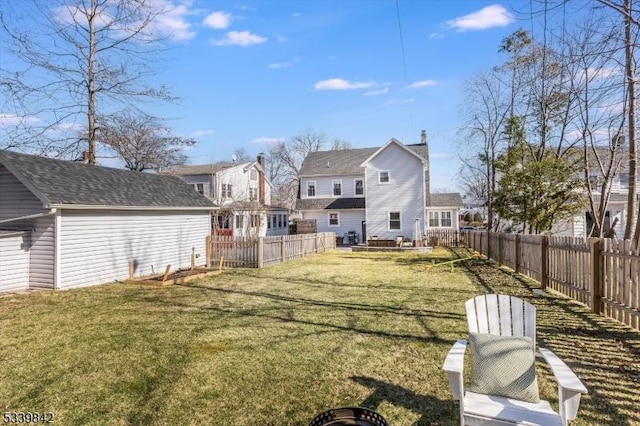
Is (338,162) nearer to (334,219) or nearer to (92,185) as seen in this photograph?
(334,219)

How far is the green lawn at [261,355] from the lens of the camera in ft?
12.0

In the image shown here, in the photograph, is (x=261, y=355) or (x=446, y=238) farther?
(x=446, y=238)

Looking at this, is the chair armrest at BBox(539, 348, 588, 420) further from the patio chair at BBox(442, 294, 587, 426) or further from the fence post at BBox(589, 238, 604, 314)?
the fence post at BBox(589, 238, 604, 314)

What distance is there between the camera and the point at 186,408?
3660 millimetres

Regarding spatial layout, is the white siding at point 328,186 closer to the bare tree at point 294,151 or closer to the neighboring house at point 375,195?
the neighboring house at point 375,195

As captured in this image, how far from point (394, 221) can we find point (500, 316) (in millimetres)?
23010

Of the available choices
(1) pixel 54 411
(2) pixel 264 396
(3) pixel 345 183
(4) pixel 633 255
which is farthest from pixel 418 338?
(3) pixel 345 183

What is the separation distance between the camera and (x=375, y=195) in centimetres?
2686

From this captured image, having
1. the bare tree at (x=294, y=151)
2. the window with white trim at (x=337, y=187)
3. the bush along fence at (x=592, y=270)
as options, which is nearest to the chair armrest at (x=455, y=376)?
the bush along fence at (x=592, y=270)

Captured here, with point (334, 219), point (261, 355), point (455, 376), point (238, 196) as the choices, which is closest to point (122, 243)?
point (261, 355)

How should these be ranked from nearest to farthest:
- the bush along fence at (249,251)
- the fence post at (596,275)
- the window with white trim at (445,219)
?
the fence post at (596,275) < the bush along fence at (249,251) < the window with white trim at (445,219)

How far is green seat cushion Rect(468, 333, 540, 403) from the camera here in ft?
10.00

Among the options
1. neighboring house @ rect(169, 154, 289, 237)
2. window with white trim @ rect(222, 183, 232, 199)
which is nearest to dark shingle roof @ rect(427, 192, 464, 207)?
neighboring house @ rect(169, 154, 289, 237)

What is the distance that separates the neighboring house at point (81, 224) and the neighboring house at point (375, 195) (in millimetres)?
15013
